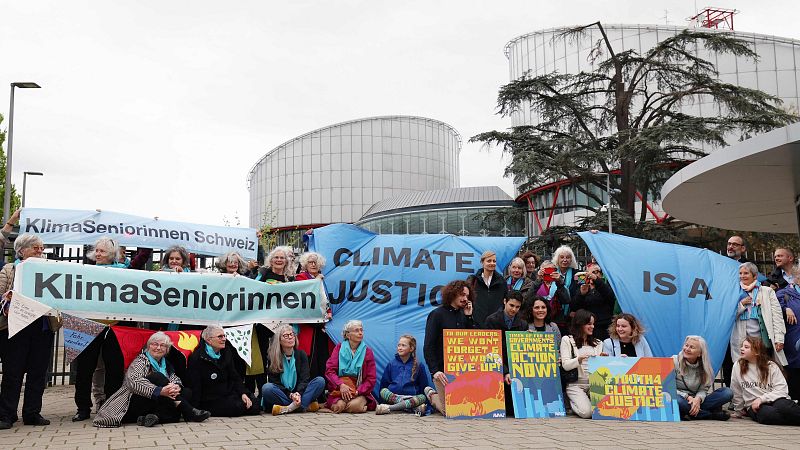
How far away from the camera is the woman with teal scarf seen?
7875 mm

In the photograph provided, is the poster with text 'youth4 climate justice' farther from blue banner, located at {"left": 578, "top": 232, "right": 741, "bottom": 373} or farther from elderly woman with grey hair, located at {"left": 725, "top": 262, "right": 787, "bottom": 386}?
elderly woman with grey hair, located at {"left": 725, "top": 262, "right": 787, "bottom": 386}

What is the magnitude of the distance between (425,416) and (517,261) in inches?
90.9

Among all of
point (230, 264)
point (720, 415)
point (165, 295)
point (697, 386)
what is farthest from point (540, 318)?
point (165, 295)

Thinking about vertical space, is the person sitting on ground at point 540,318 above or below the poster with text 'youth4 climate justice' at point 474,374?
above

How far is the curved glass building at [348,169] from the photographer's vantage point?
89312 mm

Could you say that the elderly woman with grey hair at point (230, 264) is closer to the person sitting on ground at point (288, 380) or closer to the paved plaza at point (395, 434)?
the person sitting on ground at point (288, 380)

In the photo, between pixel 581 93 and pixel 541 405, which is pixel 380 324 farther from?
pixel 581 93

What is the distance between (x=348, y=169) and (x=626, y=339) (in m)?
83.4

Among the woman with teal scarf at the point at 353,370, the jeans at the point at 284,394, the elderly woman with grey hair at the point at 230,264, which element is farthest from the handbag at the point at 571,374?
the elderly woman with grey hair at the point at 230,264

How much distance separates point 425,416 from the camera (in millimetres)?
7555

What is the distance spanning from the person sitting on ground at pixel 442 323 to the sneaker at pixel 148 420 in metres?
2.82

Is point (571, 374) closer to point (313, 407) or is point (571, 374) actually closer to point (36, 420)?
point (313, 407)

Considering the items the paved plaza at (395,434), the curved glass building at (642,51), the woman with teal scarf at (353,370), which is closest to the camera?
the paved plaza at (395,434)

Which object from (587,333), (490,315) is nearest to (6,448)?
(490,315)
